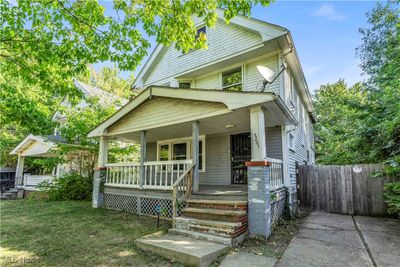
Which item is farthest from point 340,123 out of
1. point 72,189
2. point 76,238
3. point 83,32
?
point 76,238

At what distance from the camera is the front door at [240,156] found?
8520 mm

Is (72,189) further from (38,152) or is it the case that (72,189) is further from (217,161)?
(217,161)

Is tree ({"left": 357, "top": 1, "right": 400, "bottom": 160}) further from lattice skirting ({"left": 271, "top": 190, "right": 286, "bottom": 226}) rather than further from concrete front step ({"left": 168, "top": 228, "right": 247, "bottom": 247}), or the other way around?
concrete front step ({"left": 168, "top": 228, "right": 247, "bottom": 247})

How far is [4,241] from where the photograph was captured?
5039 millimetres

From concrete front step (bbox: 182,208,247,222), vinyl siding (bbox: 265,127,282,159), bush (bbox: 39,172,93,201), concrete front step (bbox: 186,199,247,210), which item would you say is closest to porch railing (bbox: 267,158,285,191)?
vinyl siding (bbox: 265,127,282,159)

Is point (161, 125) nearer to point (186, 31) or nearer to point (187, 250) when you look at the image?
point (186, 31)

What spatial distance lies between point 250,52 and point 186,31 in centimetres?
348

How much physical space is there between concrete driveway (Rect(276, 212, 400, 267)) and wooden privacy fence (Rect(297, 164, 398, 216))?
0.81 metres

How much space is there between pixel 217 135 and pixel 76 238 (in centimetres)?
602

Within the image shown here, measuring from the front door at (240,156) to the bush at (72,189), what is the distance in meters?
7.79

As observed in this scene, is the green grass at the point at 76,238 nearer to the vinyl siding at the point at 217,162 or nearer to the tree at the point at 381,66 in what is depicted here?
the vinyl siding at the point at 217,162

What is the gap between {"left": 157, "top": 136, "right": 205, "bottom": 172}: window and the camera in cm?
970

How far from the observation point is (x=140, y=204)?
7824 mm

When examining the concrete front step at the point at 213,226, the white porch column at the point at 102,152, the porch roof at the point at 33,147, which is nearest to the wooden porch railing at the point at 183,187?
the concrete front step at the point at 213,226
